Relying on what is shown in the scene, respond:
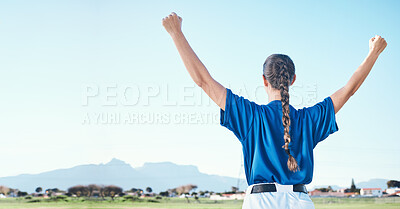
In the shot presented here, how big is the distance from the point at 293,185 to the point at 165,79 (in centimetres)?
796

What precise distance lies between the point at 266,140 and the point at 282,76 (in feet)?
0.53

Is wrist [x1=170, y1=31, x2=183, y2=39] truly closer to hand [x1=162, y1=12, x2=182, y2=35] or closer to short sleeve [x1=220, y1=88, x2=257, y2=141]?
hand [x1=162, y1=12, x2=182, y2=35]

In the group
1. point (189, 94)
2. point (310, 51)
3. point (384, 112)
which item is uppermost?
point (310, 51)

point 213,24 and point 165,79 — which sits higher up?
point 213,24

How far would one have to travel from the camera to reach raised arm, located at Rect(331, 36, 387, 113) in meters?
1.03

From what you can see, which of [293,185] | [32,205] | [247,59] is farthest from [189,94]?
[293,185]

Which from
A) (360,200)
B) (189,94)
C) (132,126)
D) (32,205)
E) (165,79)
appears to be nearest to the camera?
(32,205)

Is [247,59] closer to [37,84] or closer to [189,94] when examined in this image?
[189,94]

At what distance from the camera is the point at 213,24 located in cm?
702

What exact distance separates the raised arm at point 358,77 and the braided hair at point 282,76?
0.51ft

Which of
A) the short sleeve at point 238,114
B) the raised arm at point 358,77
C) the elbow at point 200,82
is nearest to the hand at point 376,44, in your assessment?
the raised arm at point 358,77

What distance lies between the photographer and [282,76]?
0.94 meters

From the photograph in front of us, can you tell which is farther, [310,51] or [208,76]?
[310,51]

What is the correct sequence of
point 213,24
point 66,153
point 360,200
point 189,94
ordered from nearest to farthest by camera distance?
point 360,200
point 66,153
point 189,94
point 213,24
